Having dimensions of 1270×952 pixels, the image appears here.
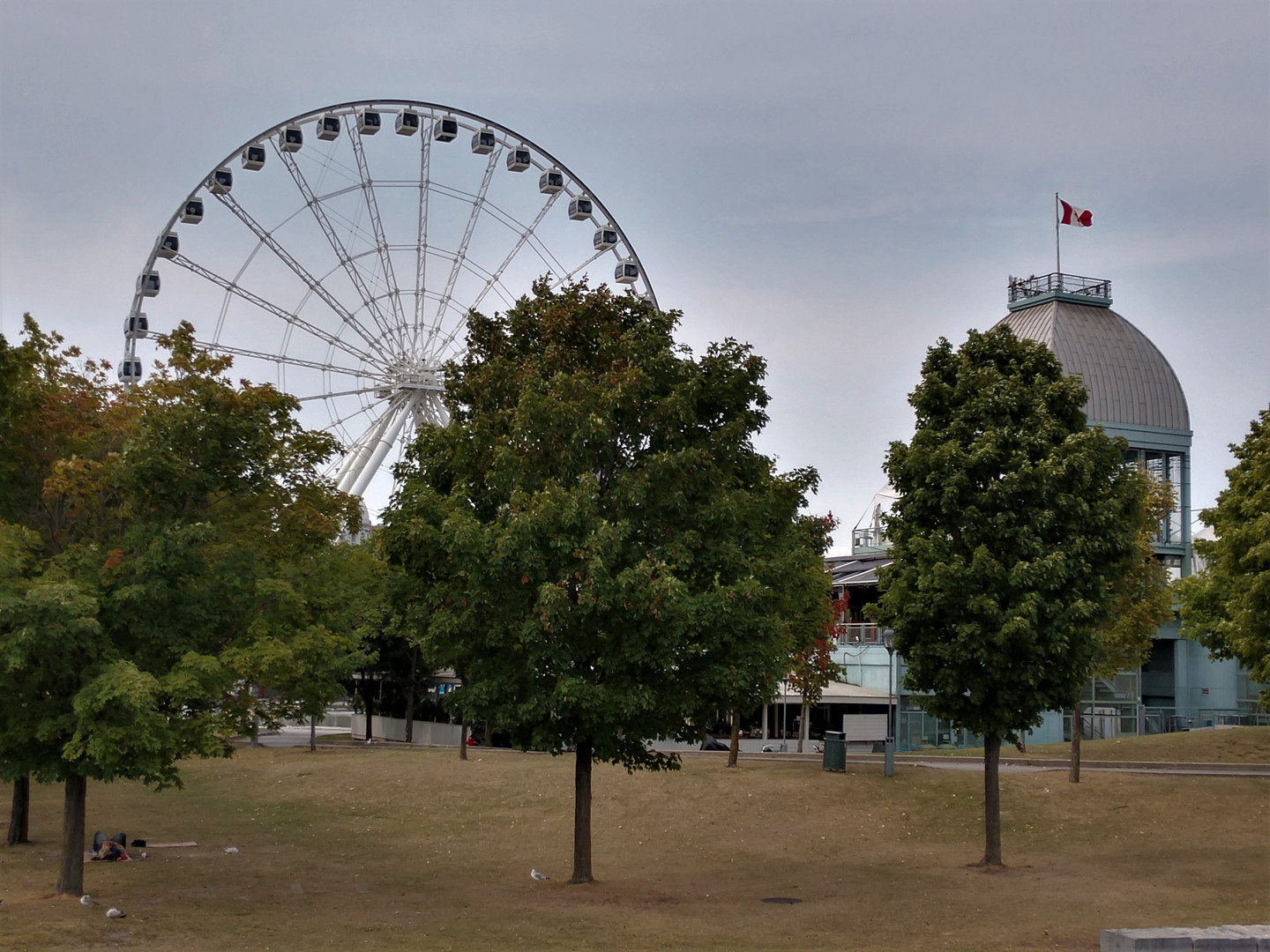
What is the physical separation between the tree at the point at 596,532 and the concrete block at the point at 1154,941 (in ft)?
24.3

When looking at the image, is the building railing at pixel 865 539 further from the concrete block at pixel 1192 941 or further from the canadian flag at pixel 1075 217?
the concrete block at pixel 1192 941

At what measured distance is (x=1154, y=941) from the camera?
618 inches

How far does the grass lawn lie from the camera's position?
1961cm

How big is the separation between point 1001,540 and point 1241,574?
11.2 m

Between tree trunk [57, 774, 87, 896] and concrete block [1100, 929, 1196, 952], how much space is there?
15.1 meters

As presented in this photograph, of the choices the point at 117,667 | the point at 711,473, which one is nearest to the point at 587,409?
the point at 711,473

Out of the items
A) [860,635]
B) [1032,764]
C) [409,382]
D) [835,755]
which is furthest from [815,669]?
[409,382]

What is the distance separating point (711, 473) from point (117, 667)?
32.1ft

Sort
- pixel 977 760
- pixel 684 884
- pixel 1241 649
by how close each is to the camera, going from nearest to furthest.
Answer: pixel 684 884 → pixel 1241 649 → pixel 977 760

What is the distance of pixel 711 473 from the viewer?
22.9 metres

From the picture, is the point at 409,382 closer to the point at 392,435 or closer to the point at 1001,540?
the point at 392,435

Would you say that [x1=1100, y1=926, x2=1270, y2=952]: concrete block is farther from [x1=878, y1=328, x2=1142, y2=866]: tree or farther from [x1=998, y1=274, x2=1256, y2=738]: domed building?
[x1=998, y1=274, x2=1256, y2=738]: domed building

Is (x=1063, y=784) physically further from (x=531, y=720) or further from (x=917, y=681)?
(x=531, y=720)

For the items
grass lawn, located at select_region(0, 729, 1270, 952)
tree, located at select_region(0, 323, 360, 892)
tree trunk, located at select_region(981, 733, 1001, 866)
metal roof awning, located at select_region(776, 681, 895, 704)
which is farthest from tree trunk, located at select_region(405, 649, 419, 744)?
tree, located at select_region(0, 323, 360, 892)
